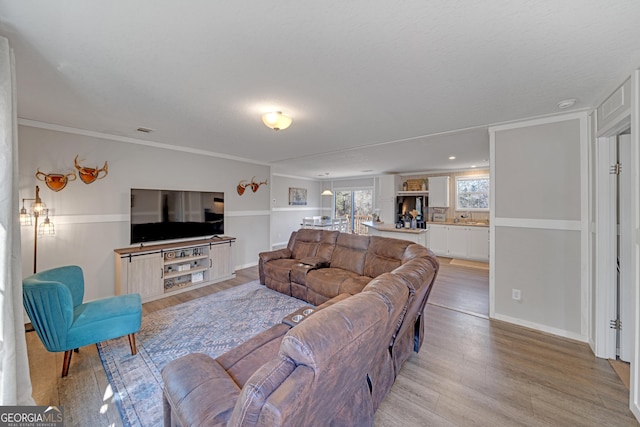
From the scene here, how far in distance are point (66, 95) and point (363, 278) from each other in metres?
3.87

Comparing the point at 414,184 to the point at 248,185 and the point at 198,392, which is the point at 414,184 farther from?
the point at 198,392

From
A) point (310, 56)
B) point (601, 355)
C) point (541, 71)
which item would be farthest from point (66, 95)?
point (601, 355)

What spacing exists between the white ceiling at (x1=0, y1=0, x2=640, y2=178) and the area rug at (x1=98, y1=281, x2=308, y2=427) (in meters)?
2.57

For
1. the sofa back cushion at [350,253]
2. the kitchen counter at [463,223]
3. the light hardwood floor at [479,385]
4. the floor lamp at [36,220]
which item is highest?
the floor lamp at [36,220]

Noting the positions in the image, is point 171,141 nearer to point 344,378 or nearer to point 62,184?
point 62,184

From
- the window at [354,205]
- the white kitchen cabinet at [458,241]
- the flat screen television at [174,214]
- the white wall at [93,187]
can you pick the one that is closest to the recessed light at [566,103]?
the white kitchen cabinet at [458,241]

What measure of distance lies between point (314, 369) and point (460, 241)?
6.82 m

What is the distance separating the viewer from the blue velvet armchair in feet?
6.25

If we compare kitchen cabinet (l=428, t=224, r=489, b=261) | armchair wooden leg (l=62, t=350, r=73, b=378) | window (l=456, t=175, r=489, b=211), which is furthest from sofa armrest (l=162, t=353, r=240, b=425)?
window (l=456, t=175, r=489, b=211)

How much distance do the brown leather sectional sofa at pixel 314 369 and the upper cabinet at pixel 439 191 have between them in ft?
17.4

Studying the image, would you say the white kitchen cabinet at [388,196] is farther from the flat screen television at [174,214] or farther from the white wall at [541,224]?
the flat screen television at [174,214]

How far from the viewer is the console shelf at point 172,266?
138 inches

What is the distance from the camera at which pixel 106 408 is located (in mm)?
Answer: 1747

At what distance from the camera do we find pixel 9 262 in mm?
1460
